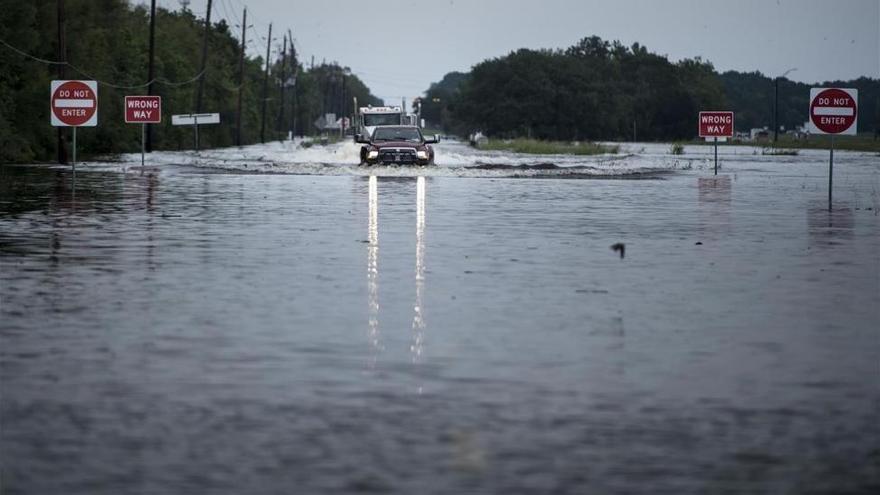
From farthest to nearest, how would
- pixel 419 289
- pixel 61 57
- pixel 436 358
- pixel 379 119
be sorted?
pixel 379 119
pixel 61 57
pixel 419 289
pixel 436 358

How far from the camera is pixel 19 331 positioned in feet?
38.4

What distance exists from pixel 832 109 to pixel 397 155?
2379cm

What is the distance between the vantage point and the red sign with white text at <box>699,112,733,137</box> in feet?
154

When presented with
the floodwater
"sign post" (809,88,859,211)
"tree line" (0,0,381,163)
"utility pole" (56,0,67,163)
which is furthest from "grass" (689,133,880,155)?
the floodwater

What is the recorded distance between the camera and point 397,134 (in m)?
53.6

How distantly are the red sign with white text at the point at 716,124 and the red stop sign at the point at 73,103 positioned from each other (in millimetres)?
19973

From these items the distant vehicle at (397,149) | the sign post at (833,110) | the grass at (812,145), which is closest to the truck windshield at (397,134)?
the distant vehicle at (397,149)

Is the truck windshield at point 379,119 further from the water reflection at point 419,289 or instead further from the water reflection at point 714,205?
the water reflection at point 419,289

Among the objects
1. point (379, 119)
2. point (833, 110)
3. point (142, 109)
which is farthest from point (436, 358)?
point (379, 119)

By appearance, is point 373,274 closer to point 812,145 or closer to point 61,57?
point 61,57

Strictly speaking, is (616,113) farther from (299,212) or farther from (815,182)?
(299,212)

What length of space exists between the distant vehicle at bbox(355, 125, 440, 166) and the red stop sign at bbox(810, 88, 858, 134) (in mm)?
22366

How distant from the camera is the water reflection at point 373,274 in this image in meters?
11.3

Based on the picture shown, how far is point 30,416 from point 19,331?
3511 mm
